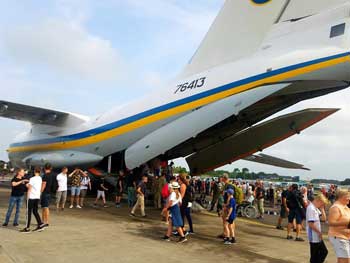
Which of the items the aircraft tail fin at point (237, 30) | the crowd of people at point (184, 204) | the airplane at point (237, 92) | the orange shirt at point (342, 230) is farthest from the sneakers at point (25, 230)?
the aircraft tail fin at point (237, 30)

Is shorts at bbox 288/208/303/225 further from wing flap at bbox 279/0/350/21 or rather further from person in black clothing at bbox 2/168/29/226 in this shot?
person in black clothing at bbox 2/168/29/226

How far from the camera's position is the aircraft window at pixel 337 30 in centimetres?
880

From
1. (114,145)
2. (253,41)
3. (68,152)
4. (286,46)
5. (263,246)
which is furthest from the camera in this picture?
(68,152)

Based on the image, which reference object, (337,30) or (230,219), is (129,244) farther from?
(337,30)

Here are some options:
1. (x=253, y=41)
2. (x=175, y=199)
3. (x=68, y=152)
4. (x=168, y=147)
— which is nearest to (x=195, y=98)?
(x=168, y=147)

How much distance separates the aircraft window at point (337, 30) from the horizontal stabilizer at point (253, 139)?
3576 mm

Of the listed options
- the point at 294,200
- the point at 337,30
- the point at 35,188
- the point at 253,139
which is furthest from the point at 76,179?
the point at 337,30

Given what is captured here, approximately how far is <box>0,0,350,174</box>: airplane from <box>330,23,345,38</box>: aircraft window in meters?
0.02

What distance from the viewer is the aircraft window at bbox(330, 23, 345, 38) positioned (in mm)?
8797

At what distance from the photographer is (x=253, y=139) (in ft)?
43.5

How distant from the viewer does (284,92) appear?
10047 millimetres

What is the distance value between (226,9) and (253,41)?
1503mm

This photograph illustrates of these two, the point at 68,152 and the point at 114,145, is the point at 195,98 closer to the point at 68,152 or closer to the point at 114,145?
the point at 114,145

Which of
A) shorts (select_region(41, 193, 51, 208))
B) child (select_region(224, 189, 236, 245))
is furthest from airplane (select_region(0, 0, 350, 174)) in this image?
shorts (select_region(41, 193, 51, 208))
